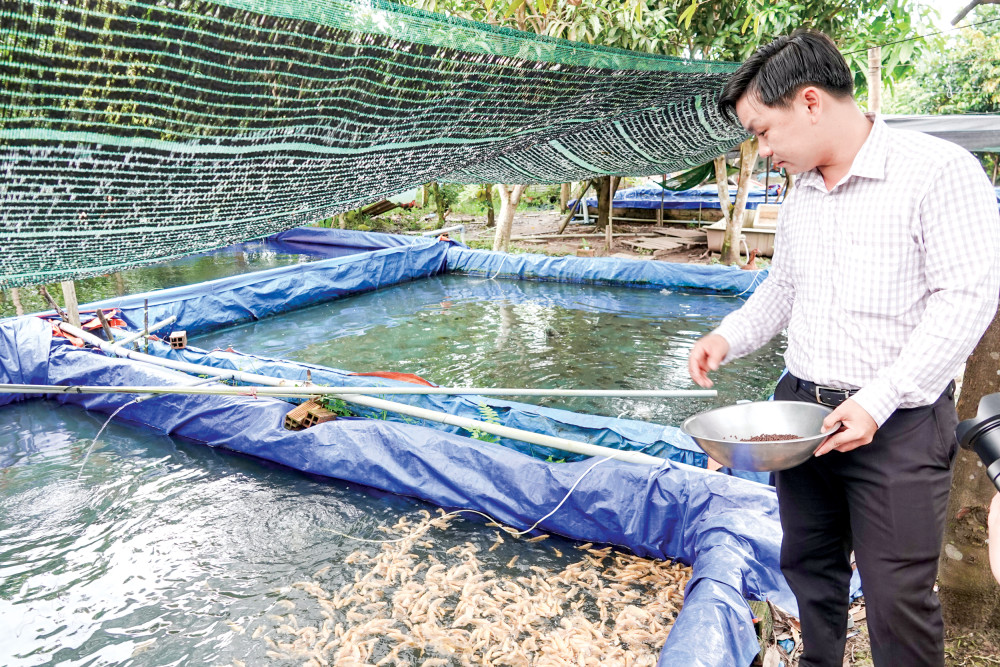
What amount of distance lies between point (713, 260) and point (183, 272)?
32.7 ft

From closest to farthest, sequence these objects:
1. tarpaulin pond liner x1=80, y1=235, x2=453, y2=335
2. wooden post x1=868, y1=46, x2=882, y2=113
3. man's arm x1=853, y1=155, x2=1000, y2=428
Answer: man's arm x1=853, y1=155, x2=1000, y2=428 → wooden post x1=868, y1=46, x2=882, y2=113 → tarpaulin pond liner x1=80, y1=235, x2=453, y2=335

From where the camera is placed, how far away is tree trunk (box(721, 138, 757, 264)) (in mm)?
9938

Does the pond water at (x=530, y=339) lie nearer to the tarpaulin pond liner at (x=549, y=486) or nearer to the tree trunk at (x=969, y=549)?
the tarpaulin pond liner at (x=549, y=486)

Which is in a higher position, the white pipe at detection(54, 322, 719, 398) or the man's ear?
the man's ear

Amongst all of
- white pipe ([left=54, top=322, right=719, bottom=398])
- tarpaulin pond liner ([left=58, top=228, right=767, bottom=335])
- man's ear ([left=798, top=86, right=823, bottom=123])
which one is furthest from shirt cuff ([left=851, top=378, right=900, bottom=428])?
tarpaulin pond liner ([left=58, top=228, right=767, bottom=335])

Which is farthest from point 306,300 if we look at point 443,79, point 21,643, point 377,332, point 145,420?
point 443,79

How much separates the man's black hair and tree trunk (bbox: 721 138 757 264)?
8073mm

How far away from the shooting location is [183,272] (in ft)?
41.4

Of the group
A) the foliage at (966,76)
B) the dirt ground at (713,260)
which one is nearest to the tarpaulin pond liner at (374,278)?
the dirt ground at (713,260)

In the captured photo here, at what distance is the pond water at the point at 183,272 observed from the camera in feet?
33.9

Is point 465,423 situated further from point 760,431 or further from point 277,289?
point 277,289

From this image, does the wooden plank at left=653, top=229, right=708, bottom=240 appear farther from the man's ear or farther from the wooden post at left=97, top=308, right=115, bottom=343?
the man's ear

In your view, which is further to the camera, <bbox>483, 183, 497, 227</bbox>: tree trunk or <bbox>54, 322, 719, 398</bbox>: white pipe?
<bbox>483, 183, 497, 227</bbox>: tree trunk

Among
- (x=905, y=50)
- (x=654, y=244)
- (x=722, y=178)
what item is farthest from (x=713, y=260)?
(x=905, y=50)
